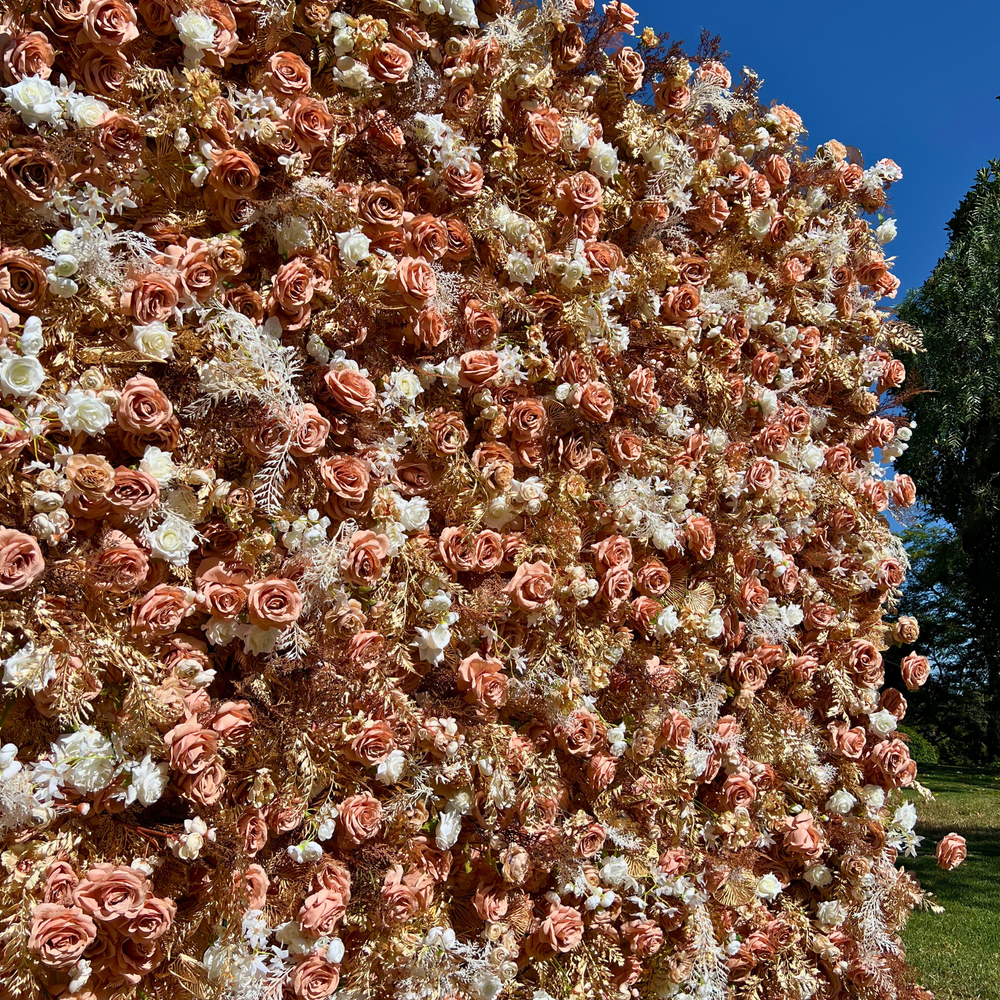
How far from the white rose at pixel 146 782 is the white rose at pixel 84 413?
60cm

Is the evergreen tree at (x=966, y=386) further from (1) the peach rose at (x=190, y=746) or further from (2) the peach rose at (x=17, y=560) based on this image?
(2) the peach rose at (x=17, y=560)

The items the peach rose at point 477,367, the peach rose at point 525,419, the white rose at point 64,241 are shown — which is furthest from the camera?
the peach rose at point 525,419

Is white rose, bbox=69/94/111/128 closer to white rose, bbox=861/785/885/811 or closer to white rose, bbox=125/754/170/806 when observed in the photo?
white rose, bbox=125/754/170/806

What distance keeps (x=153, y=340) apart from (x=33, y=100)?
44cm

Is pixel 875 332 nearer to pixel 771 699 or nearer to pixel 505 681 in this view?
pixel 771 699

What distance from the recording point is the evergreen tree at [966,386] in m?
7.00

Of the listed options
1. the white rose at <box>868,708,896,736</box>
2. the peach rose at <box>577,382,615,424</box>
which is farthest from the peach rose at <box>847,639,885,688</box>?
the peach rose at <box>577,382,615,424</box>

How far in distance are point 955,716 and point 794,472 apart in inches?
766

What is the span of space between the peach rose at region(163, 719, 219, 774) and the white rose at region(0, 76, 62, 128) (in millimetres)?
1112

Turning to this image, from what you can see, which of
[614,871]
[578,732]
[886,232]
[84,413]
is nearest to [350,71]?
[84,413]

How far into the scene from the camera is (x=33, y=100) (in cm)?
141

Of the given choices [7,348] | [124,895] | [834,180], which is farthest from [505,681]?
[834,180]

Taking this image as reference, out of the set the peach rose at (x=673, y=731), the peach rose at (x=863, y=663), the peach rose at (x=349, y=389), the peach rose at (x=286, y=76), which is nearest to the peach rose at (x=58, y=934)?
the peach rose at (x=349, y=389)

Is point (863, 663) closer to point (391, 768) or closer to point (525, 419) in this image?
point (525, 419)
